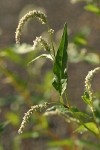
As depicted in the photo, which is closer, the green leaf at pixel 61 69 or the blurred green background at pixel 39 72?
the green leaf at pixel 61 69

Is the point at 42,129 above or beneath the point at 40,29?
beneath

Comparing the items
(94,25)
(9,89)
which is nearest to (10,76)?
(9,89)

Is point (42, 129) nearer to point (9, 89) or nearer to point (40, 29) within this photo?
point (9, 89)

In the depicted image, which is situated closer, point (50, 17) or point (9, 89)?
point (9, 89)

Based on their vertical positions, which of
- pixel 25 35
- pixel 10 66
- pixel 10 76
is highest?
pixel 25 35

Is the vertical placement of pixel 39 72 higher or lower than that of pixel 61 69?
higher

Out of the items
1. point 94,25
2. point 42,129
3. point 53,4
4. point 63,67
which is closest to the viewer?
point 63,67

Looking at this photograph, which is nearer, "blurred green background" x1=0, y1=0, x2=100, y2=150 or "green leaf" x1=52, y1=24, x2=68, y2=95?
"green leaf" x1=52, y1=24, x2=68, y2=95

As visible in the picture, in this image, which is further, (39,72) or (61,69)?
(39,72)
